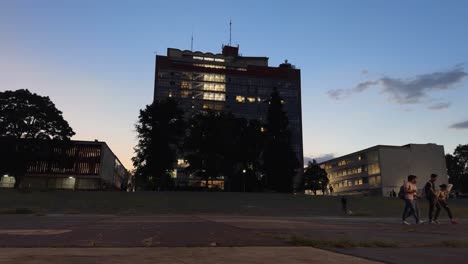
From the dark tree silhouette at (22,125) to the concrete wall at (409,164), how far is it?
276ft

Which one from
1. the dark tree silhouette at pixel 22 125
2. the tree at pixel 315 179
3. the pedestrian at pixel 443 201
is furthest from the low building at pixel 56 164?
the pedestrian at pixel 443 201

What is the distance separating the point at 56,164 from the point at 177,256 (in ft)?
270

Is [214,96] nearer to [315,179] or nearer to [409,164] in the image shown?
[315,179]

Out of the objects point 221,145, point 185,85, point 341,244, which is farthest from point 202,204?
point 185,85

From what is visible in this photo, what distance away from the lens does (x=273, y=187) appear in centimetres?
7600

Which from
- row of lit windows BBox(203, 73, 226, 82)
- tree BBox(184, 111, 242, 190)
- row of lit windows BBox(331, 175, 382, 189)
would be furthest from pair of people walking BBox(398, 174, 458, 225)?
row of lit windows BBox(203, 73, 226, 82)

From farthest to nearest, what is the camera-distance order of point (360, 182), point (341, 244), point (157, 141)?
point (360, 182) < point (157, 141) < point (341, 244)

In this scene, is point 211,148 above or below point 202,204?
above

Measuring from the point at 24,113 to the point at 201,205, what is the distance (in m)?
44.8

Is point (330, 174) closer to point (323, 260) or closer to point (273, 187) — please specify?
point (273, 187)

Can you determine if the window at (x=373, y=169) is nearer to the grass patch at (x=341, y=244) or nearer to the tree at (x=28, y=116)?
the tree at (x=28, y=116)

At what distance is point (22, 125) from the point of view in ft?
233

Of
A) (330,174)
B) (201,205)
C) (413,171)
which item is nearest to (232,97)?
(330,174)

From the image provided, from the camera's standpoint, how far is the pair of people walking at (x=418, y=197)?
15.8m
